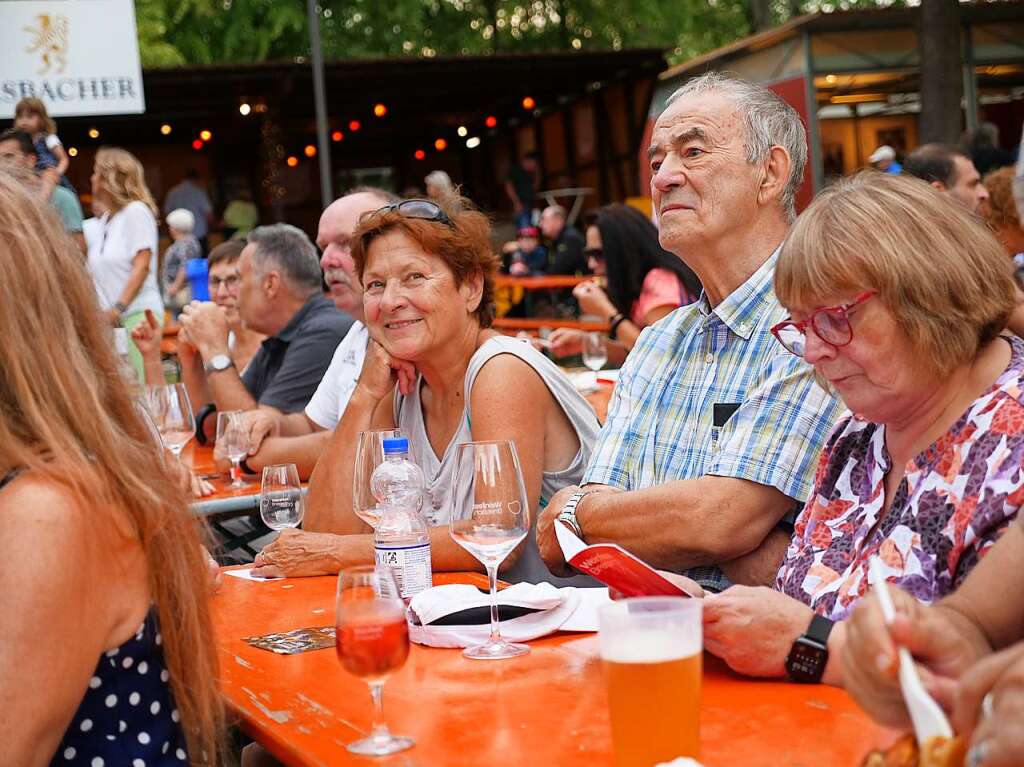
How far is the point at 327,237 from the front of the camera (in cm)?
457

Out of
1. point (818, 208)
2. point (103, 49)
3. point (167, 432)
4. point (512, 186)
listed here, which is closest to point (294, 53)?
point (512, 186)

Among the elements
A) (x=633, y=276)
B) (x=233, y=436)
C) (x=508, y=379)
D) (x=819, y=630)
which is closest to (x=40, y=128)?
(x=633, y=276)

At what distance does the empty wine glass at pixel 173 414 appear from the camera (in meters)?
3.55

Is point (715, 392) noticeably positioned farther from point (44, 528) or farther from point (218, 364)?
point (218, 364)

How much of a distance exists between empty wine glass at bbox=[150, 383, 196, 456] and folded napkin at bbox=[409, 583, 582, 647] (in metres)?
1.66

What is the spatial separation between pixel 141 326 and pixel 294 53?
60.7 ft

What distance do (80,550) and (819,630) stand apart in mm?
990

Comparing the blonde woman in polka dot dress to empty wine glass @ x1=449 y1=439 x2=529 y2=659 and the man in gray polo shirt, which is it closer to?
empty wine glass @ x1=449 y1=439 x2=529 y2=659

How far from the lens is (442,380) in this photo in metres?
3.20

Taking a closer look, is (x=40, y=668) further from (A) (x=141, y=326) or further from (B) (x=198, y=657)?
(A) (x=141, y=326)

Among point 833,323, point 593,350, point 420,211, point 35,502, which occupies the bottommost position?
A: point 593,350

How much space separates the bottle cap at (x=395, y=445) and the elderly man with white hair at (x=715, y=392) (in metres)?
0.41

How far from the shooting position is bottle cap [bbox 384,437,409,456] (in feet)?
8.03

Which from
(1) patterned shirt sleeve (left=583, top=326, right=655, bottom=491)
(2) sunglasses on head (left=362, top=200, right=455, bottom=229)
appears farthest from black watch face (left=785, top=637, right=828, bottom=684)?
(2) sunglasses on head (left=362, top=200, right=455, bottom=229)
